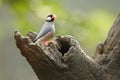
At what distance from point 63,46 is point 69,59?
7 centimetres

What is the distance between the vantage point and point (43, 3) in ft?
4.91

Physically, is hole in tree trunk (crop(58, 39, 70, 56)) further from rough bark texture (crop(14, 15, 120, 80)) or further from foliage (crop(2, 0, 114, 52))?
foliage (crop(2, 0, 114, 52))

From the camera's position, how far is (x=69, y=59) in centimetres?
132

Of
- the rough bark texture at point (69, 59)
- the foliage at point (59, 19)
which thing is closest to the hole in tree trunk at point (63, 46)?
the rough bark texture at point (69, 59)

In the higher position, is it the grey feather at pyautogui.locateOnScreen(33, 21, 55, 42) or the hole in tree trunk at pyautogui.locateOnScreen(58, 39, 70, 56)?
the grey feather at pyautogui.locateOnScreen(33, 21, 55, 42)

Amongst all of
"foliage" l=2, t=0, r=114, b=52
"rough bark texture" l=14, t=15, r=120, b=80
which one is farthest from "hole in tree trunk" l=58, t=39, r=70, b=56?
"foliage" l=2, t=0, r=114, b=52

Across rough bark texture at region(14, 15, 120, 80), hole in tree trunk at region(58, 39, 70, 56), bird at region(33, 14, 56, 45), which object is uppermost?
bird at region(33, 14, 56, 45)

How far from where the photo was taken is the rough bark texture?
128 cm

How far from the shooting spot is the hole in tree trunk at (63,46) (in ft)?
4.47

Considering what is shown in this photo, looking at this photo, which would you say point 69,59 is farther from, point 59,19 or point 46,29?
point 59,19

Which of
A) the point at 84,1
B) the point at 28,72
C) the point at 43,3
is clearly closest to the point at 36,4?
the point at 43,3

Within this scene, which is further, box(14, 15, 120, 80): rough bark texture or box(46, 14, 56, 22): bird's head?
box(46, 14, 56, 22): bird's head

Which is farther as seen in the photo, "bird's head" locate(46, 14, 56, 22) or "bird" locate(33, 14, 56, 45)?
"bird's head" locate(46, 14, 56, 22)

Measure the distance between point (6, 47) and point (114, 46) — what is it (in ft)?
5.77
